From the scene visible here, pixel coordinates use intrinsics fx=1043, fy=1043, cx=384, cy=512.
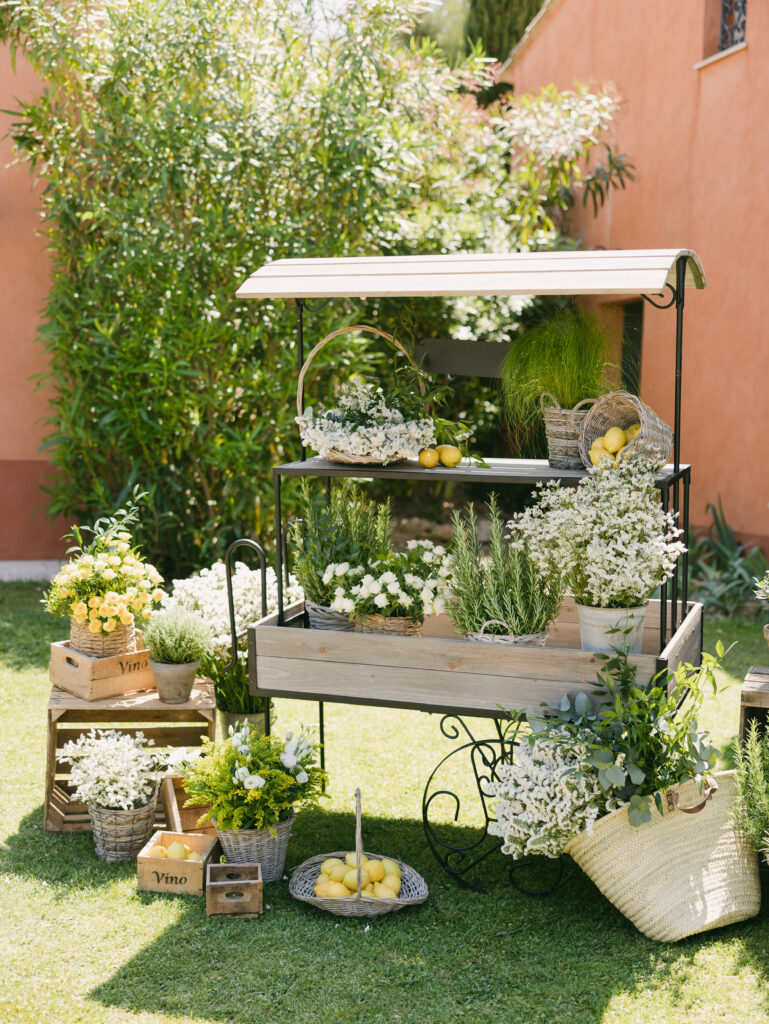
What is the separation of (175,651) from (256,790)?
2.36 ft

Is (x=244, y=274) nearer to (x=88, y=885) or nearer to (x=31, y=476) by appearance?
(x=31, y=476)

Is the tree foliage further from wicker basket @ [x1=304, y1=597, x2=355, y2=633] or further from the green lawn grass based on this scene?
the green lawn grass

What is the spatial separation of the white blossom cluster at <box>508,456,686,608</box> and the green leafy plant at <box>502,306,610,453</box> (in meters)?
0.35

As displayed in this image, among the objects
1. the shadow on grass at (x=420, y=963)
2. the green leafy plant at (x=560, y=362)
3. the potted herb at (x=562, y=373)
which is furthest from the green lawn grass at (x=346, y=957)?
the green leafy plant at (x=560, y=362)

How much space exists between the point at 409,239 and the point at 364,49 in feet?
4.68

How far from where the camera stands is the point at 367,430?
343 cm

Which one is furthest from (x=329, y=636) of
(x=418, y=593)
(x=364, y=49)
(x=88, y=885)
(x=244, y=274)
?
(x=364, y=49)

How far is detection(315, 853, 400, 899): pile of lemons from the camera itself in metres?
3.22

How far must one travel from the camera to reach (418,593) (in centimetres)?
341

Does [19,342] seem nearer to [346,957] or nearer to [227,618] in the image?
[227,618]

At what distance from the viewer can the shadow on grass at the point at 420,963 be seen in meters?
2.76

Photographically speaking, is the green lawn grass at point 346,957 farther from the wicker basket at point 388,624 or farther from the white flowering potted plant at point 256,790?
the wicker basket at point 388,624

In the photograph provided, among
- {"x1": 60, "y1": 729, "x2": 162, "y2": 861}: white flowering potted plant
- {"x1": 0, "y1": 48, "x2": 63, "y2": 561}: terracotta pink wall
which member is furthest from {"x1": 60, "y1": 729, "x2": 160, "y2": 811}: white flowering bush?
{"x1": 0, "y1": 48, "x2": 63, "y2": 561}: terracotta pink wall

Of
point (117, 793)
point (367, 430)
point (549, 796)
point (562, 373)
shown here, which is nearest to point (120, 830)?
point (117, 793)
